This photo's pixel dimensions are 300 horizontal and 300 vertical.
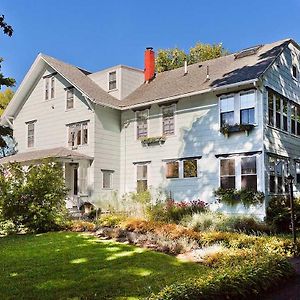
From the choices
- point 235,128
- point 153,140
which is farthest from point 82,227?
point 235,128

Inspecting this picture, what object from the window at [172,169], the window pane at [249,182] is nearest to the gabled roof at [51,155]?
the window at [172,169]

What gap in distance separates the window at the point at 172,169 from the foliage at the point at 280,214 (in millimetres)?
5317

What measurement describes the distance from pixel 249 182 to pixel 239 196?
0.81 metres

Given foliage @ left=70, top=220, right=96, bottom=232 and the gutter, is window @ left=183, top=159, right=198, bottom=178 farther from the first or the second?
foliage @ left=70, top=220, right=96, bottom=232

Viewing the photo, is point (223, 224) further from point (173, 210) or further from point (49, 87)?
point (49, 87)

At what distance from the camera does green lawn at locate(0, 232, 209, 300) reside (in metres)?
6.98

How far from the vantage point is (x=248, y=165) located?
1816 cm

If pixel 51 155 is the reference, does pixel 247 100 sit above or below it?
above

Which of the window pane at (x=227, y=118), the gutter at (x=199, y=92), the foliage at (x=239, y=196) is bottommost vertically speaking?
the foliage at (x=239, y=196)

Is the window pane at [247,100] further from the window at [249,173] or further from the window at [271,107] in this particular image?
the window at [249,173]

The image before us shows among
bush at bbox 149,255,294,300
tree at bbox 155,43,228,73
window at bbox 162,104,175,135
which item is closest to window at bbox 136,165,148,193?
window at bbox 162,104,175,135

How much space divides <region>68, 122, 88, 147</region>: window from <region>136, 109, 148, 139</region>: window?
3.06 metres

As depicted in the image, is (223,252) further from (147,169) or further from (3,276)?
(147,169)

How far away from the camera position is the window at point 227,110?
1900 centimetres
